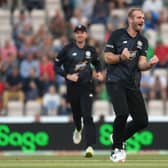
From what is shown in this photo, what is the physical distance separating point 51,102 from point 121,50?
30.4 feet

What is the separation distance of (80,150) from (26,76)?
12.0ft

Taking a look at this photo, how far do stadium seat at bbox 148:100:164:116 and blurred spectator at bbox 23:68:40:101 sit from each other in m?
2.88

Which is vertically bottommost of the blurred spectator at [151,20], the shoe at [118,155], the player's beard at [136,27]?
the shoe at [118,155]

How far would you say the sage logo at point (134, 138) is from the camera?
65.7ft

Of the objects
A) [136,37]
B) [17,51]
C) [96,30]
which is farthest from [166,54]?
[136,37]

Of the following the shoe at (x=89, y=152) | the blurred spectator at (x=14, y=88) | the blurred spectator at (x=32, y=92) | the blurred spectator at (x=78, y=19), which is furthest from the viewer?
the blurred spectator at (x=78, y=19)

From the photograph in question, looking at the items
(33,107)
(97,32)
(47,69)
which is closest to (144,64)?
(33,107)

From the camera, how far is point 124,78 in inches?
505

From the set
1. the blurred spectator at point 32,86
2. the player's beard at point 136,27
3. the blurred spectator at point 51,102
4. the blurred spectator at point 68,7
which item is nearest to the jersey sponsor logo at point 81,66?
the player's beard at point 136,27

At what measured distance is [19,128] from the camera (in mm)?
20516

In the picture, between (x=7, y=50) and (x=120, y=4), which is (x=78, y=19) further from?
(x=7, y=50)

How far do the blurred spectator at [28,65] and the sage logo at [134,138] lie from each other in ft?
11.5

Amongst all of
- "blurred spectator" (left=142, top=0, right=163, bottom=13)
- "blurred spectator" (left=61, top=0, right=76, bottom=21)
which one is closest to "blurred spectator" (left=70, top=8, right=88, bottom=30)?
"blurred spectator" (left=61, top=0, right=76, bottom=21)

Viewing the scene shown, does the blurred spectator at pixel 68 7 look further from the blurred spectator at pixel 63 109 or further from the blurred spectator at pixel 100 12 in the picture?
the blurred spectator at pixel 63 109
